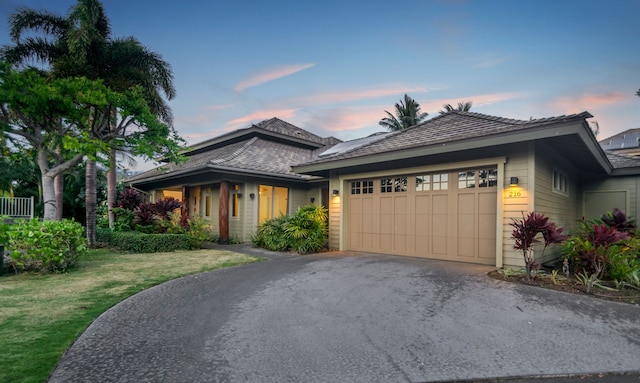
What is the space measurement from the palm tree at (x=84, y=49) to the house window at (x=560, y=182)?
1265cm

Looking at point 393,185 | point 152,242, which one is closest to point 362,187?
point 393,185

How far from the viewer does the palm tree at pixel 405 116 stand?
31906 millimetres

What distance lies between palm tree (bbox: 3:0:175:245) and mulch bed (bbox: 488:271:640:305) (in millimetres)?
11175

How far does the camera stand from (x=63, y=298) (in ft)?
15.2

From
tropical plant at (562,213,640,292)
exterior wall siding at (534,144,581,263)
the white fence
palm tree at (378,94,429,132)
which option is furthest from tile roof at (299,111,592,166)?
palm tree at (378,94,429,132)

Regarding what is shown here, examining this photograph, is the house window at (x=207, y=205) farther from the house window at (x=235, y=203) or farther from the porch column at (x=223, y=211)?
the porch column at (x=223, y=211)

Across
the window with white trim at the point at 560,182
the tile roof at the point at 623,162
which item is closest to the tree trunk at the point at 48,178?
the window with white trim at the point at 560,182

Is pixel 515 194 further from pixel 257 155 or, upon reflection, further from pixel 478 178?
pixel 257 155

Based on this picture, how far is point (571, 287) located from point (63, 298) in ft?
26.1

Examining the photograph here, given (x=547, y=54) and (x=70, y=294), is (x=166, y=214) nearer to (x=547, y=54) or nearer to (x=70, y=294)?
(x=70, y=294)

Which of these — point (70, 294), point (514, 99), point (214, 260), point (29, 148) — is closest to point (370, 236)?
point (214, 260)

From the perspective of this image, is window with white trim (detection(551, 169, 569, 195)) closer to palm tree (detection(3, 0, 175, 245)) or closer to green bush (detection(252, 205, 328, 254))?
green bush (detection(252, 205, 328, 254))

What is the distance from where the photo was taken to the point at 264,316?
12.8 ft

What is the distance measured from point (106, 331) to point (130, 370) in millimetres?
1140
